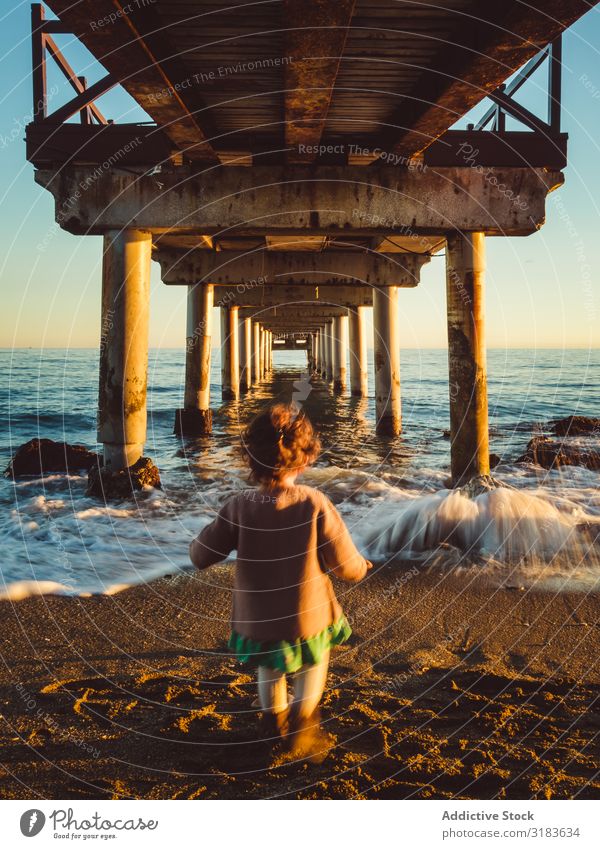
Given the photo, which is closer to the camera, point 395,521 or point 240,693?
point 240,693

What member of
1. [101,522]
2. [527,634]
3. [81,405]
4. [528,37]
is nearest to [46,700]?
[527,634]

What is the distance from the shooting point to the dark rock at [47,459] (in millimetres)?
12016

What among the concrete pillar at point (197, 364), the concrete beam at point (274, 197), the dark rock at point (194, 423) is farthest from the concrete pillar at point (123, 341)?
the dark rock at point (194, 423)

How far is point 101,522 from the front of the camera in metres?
7.70

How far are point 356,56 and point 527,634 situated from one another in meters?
5.12

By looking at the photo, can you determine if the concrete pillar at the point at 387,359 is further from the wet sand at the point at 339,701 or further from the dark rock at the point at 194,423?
the wet sand at the point at 339,701

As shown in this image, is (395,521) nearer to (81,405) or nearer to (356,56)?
(356,56)

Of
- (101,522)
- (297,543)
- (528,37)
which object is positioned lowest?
(101,522)

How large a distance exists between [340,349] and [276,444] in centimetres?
2947

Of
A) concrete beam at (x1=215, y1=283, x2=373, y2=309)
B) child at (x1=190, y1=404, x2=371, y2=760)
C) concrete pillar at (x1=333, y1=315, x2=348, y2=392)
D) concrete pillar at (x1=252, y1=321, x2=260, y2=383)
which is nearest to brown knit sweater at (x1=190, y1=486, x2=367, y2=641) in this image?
child at (x1=190, y1=404, x2=371, y2=760)

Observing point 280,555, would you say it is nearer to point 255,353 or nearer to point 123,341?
point 123,341

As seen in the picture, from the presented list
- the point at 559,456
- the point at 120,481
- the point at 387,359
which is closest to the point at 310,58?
the point at 120,481

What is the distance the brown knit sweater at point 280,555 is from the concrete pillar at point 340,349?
91.1 feet

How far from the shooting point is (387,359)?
51.6 ft
